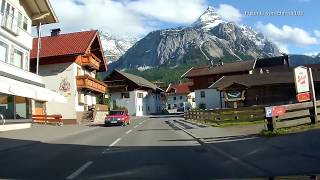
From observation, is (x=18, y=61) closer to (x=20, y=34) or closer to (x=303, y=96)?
(x=20, y=34)

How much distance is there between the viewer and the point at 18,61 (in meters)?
36.2

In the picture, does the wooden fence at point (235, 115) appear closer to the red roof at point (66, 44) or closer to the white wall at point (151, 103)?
the red roof at point (66, 44)

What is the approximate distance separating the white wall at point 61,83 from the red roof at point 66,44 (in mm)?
1556

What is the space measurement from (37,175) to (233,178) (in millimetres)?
4744

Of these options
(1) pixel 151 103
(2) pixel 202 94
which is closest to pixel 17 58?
(2) pixel 202 94

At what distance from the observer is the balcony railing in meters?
31.7

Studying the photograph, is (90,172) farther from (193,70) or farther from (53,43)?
(193,70)

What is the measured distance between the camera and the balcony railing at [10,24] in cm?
3171

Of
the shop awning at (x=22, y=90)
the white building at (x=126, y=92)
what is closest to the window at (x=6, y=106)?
the shop awning at (x=22, y=90)

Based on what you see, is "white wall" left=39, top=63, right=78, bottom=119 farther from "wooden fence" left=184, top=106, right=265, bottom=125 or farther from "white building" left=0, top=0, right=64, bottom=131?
"wooden fence" left=184, top=106, right=265, bottom=125

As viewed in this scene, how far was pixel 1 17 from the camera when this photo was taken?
3122cm

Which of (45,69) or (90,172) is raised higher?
(45,69)

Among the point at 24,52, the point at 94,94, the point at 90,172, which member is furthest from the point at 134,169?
the point at 94,94

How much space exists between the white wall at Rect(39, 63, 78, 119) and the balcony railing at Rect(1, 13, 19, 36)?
18713 millimetres
